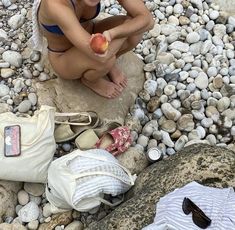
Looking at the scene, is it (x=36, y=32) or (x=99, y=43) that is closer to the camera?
(x=99, y=43)

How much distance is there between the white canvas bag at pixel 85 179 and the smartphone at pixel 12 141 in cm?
20

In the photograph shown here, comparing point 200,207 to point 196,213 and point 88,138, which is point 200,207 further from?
point 88,138

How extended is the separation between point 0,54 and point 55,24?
0.69 meters

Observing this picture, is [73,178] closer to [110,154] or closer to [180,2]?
[110,154]

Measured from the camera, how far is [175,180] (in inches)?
105

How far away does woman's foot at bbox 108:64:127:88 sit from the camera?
3.40 metres

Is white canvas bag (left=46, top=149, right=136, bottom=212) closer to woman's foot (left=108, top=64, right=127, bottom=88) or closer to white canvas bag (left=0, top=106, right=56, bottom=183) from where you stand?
white canvas bag (left=0, top=106, right=56, bottom=183)

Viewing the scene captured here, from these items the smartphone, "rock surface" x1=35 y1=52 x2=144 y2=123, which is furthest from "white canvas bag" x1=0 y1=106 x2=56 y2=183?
"rock surface" x1=35 y1=52 x2=144 y2=123

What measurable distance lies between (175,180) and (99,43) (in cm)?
72

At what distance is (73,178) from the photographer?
281cm

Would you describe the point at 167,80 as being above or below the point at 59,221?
above

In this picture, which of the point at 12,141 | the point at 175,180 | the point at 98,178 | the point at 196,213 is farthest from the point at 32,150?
the point at 196,213

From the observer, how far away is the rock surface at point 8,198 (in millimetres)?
2979

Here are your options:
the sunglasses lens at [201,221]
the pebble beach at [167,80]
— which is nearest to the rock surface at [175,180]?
the pebble beach at [167,80]
